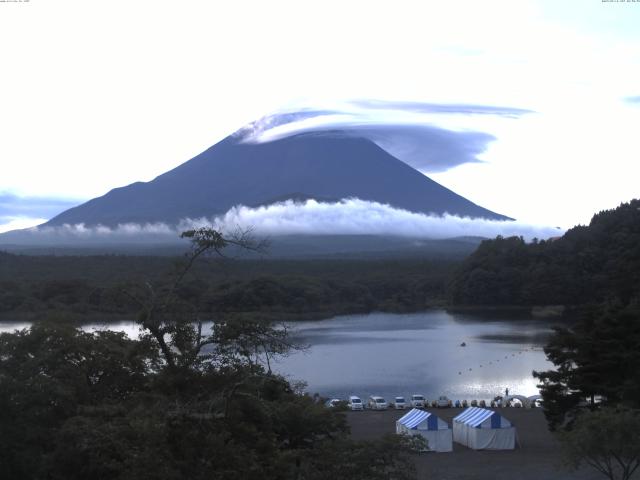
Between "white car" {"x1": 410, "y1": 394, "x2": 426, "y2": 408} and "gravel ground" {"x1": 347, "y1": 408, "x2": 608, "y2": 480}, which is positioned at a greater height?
"gravel ground" {"x1": 347, "y1": 408, "x2": 608, "y2": 480}

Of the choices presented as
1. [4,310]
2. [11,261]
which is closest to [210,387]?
[4,310]

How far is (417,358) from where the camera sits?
29031mm

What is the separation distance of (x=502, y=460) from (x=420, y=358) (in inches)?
636

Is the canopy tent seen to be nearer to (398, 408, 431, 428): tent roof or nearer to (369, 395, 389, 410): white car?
(398, 408, 431, 428): tent roof

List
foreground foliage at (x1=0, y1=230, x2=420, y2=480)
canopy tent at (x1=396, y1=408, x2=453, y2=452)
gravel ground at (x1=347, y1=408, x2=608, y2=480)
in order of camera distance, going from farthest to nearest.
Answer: canopy tent at (x1=396, y1=408, x2=453, y2=452) → gravel ground at (x1=347, y1=408, x2=608, y2=480) → foreground foliage at (x1=0, y1=230, x2=420, y2=480)

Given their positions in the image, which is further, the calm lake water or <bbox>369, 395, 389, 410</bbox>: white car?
the calm lake water

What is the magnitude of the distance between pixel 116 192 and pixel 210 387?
103915 millimetres

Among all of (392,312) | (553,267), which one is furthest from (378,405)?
(553,267)

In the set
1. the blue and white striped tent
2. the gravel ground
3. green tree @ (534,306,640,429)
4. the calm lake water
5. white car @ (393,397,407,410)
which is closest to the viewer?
the gravel ground

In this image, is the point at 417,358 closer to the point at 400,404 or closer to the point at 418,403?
the point at 400,404

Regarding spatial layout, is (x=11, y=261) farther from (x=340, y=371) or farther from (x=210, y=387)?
(x=210, y=387)

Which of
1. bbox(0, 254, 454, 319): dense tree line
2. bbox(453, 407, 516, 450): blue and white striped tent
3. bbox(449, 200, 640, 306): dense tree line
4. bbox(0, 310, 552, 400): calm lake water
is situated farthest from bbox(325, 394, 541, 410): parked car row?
bbox(449, 200, 640, 306): dense tree line

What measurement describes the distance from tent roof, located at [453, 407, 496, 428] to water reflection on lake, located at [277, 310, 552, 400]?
293 cm

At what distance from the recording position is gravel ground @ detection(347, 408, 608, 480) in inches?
462
